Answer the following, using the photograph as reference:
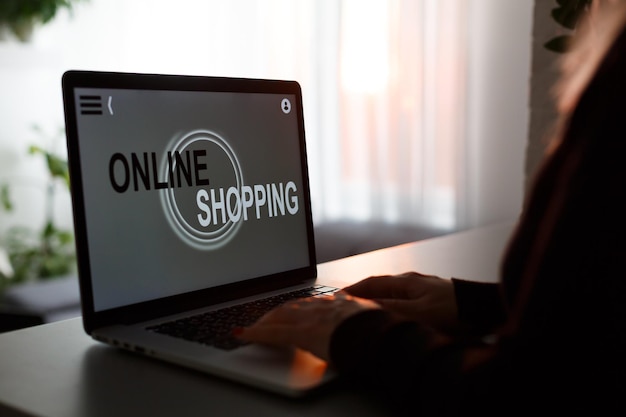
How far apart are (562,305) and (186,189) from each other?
559mm

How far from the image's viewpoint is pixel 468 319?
77 cm

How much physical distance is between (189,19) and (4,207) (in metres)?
1.46

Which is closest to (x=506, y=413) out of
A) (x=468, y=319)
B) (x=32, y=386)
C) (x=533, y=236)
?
(x=533, y=236)

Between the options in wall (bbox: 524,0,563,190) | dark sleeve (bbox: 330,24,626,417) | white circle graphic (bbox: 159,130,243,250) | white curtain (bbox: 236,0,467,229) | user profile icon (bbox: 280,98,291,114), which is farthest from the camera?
white curtain (bbox: 236,0,467,229)

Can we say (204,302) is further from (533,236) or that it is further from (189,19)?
(189,19)

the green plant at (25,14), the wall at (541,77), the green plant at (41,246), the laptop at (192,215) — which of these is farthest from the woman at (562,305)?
the green plant at (25,14)

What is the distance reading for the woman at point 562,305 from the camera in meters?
0.46

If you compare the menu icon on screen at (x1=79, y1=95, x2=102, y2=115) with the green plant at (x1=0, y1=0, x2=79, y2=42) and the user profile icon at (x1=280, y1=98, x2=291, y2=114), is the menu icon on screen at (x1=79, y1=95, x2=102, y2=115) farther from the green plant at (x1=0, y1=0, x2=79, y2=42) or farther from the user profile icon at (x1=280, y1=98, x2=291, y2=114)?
the green plant at (x1=0, y1=0, x2=79, y2=42)

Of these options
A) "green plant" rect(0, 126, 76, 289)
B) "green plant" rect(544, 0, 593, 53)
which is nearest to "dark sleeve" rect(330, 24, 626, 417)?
"green plant" rect(544, 0, 593, 53)

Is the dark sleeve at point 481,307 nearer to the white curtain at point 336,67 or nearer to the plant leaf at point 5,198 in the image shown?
the white curtain at point 336,67

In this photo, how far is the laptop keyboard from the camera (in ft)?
2.33

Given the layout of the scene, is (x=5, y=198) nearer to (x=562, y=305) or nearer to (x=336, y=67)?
(x=336, y=67)

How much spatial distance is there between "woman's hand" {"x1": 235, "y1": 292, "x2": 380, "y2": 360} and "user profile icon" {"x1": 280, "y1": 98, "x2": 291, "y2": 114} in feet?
1.51

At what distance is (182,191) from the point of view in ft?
2.95
